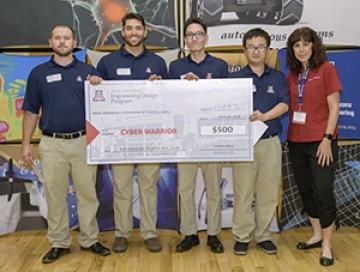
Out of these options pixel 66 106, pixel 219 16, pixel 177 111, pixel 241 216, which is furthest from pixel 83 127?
pixel 219 16

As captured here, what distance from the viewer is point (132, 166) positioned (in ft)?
10.5

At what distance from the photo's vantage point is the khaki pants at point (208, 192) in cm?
316

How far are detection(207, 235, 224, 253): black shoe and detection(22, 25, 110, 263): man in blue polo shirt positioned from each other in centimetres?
78

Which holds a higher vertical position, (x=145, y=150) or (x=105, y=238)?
(x=145, y=150)

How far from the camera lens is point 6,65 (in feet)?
11.9

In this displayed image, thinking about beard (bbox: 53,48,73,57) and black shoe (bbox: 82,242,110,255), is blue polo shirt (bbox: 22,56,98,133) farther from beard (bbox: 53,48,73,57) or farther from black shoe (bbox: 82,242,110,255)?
black shoe (bbox: 82,242,110,255)

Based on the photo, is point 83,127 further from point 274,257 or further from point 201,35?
point 274,257

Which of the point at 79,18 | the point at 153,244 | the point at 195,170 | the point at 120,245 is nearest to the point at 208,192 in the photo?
the point at 195,170

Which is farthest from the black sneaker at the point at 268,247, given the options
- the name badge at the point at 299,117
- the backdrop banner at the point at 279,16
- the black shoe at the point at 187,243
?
the backdrop banner at the point at 279,16

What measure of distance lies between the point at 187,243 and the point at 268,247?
23.9 inches

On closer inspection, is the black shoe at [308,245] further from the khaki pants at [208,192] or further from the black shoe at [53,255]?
the black shoe at [53,255]

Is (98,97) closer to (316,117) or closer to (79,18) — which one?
(79,18)

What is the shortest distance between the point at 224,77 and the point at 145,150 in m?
0.80

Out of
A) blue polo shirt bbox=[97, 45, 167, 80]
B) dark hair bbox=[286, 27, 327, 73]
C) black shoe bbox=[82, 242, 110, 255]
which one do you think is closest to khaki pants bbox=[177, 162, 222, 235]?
black shoe bbox=[82, 242, 110, 255]
